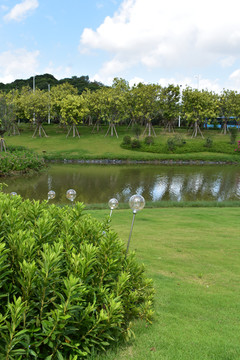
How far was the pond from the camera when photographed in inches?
821

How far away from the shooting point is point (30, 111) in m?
52.1

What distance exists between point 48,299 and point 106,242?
899mm

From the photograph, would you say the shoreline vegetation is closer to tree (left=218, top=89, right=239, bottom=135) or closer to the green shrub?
the green shrub

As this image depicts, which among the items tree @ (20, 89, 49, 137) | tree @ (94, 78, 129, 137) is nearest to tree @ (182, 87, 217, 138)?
tree @ (94, 78, 129, 137)

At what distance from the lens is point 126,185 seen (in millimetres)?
24672

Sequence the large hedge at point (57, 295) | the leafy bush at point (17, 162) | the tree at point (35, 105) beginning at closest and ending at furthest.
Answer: the large hedge at point (57, 295), the leafy bush at point (17, 162), the tree at point (35, 105)

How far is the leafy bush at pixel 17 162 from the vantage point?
91.2 ft

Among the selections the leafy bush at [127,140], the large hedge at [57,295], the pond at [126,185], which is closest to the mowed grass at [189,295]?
the large hedge at [57,295]

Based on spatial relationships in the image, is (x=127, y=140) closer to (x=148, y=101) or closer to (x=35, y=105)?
(x=148, y=101)

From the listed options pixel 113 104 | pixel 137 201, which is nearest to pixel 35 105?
pixel 113 104

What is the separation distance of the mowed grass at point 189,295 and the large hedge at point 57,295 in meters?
0.29

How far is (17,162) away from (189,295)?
88.7ft

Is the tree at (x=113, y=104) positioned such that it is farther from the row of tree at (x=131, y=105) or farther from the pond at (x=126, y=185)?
the pond at (x=126, y=185)

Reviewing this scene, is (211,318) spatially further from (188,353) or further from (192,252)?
(192,252)
